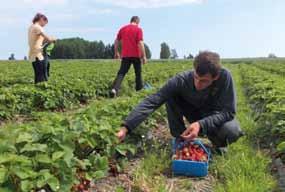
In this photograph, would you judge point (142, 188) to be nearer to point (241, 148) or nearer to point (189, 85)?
point (189, 85)

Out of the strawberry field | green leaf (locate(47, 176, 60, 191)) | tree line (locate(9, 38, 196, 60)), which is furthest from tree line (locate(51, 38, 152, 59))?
green leaf (locate(47, 176, 60, 191))

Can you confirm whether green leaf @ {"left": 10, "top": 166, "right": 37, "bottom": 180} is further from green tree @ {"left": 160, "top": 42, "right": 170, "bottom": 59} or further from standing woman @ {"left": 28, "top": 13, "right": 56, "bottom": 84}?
green tree @ {"left": 160, "top": 42, "right": 170, "bottom": 59}

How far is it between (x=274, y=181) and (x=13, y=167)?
2259 millimetres

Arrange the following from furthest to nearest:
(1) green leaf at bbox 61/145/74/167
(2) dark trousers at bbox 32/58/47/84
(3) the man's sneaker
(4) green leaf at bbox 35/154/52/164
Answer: (3) the man's sneaker < (2) dark trousers at bbox 32/58/47/84 < (1) green leaf at bbox 61/145/74/167 < (4) green leaf at bbox 35/154/52/164

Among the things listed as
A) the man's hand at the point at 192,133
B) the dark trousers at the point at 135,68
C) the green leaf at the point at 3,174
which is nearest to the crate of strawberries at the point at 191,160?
the man's hand at the point at 192,133

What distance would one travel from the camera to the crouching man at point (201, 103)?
13.8 feet

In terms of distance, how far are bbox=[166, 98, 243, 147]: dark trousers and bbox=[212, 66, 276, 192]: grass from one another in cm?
17

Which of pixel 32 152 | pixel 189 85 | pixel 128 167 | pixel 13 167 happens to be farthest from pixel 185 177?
pixel 13 167

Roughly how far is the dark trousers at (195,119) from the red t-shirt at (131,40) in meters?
5.07

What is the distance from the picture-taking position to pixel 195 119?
502cm

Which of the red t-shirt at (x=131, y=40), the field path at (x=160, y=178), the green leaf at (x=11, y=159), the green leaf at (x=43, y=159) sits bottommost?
the field path at (x=160, y=178)

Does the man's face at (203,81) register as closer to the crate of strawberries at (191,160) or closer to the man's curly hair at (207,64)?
the man's curly hair at (207,64)

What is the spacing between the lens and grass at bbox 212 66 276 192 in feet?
12.5

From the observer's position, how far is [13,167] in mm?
2828
